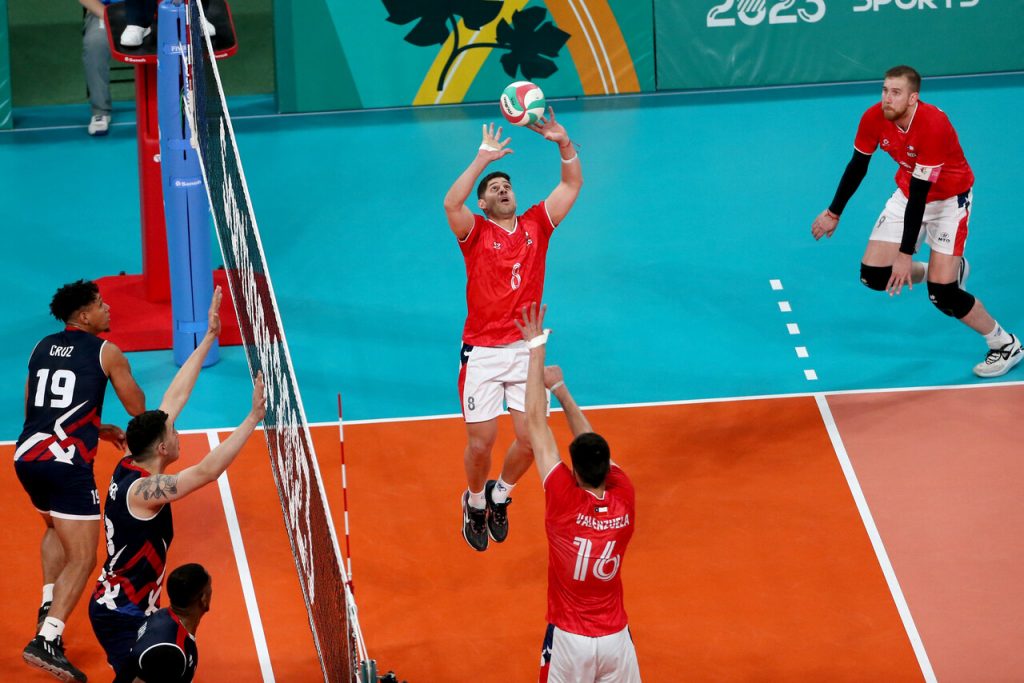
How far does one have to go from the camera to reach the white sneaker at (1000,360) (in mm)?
12578

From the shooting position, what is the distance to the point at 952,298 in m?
12.2

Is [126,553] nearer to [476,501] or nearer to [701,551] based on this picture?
[476,501]

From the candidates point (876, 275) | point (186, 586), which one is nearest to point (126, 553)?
point (186, 586)

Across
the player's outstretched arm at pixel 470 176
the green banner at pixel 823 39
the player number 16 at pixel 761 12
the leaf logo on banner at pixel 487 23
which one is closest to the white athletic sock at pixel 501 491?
the player's outstretched arm at pixel 470 176

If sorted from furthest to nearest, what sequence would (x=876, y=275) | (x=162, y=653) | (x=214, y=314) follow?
(x=876, y=275), (x=214, y=314), (x=162, y=653)

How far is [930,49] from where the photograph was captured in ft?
61.2

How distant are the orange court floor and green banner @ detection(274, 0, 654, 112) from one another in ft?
23.5

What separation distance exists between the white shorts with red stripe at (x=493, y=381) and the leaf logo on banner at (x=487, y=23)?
356 inches

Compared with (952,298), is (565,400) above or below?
above

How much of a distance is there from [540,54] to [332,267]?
4.81 meters

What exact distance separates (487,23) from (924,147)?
7.64m

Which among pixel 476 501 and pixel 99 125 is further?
pixel 99 125

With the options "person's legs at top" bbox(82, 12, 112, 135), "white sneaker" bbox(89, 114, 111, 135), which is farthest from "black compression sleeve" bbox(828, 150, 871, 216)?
"white sneaker" bbox(89, 114, 111, 135)

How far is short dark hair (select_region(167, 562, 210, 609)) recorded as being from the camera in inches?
296
